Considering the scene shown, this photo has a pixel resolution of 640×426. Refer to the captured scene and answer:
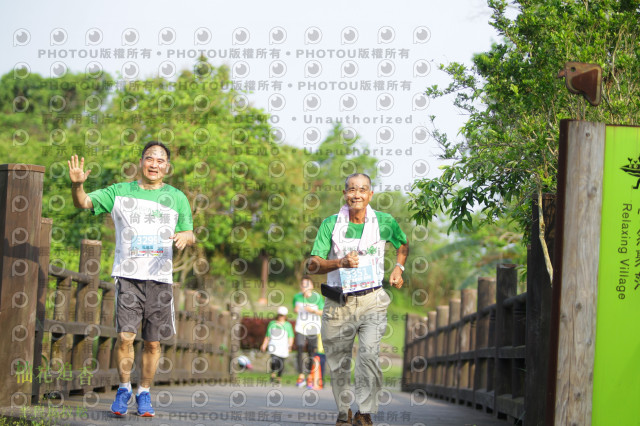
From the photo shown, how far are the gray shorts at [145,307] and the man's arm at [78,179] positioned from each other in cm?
63

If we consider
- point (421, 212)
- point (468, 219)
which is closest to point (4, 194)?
point (421, 212)

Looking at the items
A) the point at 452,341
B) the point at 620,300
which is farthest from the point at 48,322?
the point at 452,341

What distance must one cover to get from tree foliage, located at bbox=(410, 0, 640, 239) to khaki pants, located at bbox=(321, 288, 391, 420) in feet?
2.67

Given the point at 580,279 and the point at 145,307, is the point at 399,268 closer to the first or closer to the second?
the point at 145,307

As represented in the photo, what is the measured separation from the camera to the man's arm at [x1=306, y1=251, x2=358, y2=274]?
6008 millimetres

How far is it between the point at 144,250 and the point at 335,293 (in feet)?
4.56

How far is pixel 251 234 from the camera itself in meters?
30.0

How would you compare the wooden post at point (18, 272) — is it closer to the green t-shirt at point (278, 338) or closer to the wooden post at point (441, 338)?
the green t-shirt at point (278, 338)

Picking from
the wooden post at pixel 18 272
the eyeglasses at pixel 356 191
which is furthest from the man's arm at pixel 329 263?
the wooden post at pixel 18 272

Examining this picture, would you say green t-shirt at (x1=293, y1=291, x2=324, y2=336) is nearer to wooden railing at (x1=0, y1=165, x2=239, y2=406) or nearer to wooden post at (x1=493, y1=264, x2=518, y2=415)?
wooden railing at (x1=0, y1=165, x2=239, y2=406)

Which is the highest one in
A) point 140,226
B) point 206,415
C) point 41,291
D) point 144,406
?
point 140,226

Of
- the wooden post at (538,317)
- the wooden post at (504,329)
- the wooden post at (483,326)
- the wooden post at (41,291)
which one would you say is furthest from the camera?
the wooden post at (483,326)

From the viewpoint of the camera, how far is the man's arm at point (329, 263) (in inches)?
237

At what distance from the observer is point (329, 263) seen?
6.21 m
